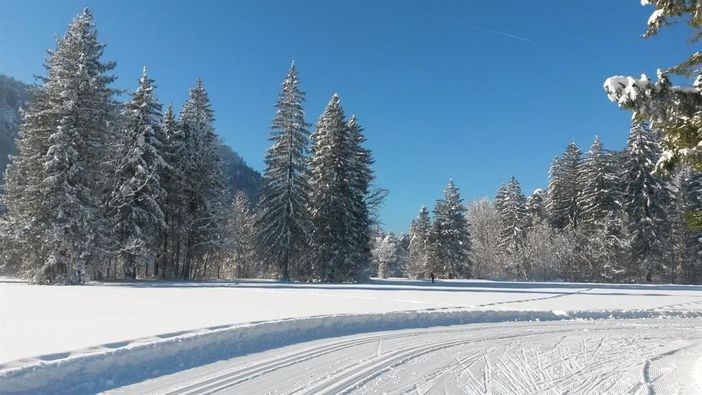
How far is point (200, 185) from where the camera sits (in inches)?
1339

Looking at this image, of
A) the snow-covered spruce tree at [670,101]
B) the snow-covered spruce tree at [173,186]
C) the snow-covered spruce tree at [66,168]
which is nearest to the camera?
the snow-covered spruce tree at [670,101]

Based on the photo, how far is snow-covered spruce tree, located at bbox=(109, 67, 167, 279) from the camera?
94.2 feet

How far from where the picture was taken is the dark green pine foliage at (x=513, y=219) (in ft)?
173

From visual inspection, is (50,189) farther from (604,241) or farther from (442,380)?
(604,241)

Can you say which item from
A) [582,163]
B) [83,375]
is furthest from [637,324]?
[582,163]

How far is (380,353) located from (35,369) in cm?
563

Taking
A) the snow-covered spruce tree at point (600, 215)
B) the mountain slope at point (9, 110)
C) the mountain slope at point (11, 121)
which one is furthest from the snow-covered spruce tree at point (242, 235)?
the mountain slope at point (9, 110)

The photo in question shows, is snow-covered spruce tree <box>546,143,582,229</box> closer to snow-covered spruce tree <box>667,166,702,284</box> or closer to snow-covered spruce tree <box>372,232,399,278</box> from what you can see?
snow-covered spruce tree <box>667,166,702,284</box>

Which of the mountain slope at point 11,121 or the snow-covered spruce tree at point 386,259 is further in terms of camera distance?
the mountain slope at point 11,121

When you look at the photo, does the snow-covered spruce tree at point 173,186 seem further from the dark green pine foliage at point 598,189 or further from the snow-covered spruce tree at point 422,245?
the dark green pine foliage at point 598,189

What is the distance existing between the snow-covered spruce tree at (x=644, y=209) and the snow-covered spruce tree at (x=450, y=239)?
14661mm

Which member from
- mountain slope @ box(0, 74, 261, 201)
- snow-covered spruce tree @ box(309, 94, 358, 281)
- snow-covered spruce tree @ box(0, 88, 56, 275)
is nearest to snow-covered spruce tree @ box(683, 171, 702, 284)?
snow-covered spruce tree @ box(309, 94, 358, 281)

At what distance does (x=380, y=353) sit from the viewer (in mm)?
8836

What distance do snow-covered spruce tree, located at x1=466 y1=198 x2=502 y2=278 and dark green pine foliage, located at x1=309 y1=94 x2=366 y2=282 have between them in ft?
85.8
